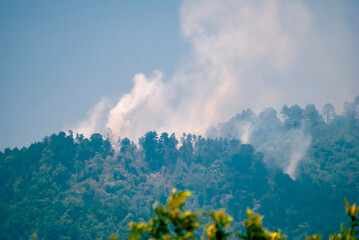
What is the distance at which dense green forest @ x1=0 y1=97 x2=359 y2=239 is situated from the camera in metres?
88.4

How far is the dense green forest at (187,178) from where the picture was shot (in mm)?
88375

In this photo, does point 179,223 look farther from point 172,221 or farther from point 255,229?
point 255,229

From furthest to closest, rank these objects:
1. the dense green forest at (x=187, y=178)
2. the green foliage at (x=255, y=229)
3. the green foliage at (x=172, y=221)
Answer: the dense green forest at (x=187, y=178), the green foliage at (x=255, y=229), the green foliage at (x=172, y=221)

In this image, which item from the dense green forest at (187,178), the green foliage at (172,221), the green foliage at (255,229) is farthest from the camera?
the dense green forest at (187,178)

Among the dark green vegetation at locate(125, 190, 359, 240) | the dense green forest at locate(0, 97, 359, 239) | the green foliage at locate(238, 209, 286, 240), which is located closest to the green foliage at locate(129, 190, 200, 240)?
the dark green vegetation at locate(125, 190, 359, 240)

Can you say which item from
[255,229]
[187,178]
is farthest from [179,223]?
[187,178]

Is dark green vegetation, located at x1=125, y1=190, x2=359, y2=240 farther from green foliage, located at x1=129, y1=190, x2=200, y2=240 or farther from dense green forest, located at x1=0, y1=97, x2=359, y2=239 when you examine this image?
dense green forest, located at x1=0, y1=97, x2=359, y2=239

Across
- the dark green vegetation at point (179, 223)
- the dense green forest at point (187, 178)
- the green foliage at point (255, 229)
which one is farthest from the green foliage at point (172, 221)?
the dense green forest at point (187, 178)

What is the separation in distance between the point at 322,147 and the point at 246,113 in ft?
132

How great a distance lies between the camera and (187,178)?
374 feet

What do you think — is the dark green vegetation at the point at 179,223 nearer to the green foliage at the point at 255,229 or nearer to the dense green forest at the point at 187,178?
the green foliage at the point at 255,229

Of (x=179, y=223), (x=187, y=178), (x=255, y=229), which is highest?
(x=187, y=178)

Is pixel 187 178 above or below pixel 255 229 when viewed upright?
above

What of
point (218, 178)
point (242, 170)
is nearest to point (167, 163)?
point (218, 178)
